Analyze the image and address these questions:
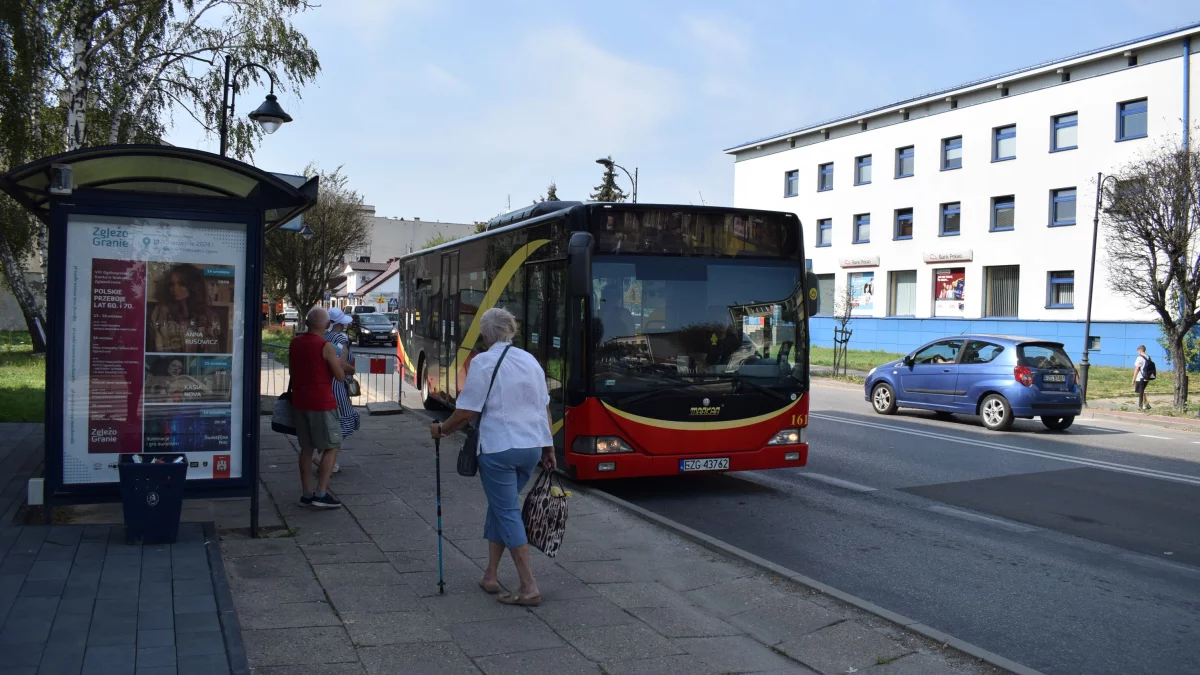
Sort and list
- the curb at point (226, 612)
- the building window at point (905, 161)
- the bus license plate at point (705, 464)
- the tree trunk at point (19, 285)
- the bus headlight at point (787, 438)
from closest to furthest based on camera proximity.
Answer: the curb at point (226, 612)
the bus license plate at point (705, 464)
the bus headlight at point (787, 438)
the tree trunk at point (19, 285)
the building window at point (905, 161)

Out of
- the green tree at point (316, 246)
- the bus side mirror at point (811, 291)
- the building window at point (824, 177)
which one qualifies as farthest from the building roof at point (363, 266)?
the bus side mirror at point (811, 291)

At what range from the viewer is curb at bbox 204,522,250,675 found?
4448 mm

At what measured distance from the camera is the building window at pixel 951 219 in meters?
41.1

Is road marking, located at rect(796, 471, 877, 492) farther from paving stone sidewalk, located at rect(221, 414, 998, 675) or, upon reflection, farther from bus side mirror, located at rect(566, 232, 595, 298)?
bus side mirror, located at rect(566, 232, 595, 298)

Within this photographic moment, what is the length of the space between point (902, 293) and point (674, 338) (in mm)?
36969

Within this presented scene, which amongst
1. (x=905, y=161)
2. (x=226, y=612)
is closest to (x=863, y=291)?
(x=905, y=161)

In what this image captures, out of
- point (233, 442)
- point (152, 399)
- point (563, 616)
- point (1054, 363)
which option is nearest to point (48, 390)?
point (152, 399)

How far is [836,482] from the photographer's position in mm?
11000

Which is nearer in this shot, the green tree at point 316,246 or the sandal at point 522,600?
the sandal at point 522,600

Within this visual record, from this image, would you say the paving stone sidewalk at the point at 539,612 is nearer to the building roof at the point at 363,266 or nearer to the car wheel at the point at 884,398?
the car wheel at the point at 884,398

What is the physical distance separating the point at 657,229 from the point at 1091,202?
102 ft

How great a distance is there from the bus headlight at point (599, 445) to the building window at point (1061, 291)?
32311 mm

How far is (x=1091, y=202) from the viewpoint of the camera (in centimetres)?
3506

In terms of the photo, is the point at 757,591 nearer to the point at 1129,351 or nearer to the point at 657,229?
the point at 657,229
